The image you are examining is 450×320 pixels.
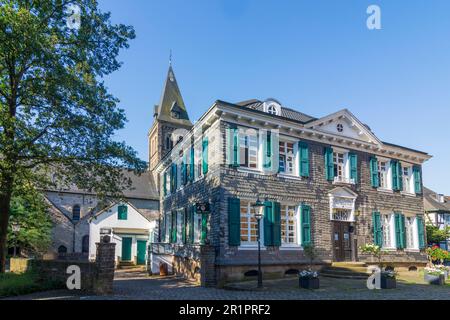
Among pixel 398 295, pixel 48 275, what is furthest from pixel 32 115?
pixel 398 295

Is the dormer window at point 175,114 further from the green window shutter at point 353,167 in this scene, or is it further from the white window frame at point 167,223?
the green window shutter at point 353,167

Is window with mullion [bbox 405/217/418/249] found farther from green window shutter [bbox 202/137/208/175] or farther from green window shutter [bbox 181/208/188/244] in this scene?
green window shutter [bbox 202/137/208/175]

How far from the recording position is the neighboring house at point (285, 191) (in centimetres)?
1644

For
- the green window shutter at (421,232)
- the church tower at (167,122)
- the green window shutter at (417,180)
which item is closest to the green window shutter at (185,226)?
the green window shutter at (421,232)

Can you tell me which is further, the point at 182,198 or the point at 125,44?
the point at 182,198

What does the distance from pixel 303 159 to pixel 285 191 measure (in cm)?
196

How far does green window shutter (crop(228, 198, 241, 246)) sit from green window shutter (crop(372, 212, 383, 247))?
860 cm

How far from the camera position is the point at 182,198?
2202 cm

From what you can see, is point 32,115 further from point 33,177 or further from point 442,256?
point 442,256

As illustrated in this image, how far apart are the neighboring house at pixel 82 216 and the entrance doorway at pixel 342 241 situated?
605 inches

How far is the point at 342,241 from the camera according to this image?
19344 mm

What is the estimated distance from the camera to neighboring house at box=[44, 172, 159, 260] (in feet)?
103
